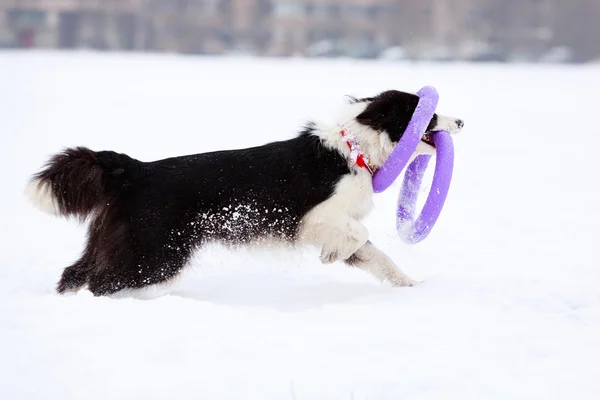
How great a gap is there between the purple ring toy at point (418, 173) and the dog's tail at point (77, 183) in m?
1.94

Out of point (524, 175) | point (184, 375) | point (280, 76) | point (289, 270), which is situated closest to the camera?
point (184, 375)

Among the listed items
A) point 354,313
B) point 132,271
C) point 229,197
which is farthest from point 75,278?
point 354,313

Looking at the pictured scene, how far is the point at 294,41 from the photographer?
65.8m

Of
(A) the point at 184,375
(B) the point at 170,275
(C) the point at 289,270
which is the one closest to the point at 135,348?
(A) the point at 184,375

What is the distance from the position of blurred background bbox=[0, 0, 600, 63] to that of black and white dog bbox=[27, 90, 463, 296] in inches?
1945

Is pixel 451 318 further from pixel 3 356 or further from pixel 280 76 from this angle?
pixel 280 76

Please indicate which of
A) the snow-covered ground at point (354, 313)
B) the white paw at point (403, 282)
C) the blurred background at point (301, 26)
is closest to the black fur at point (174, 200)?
the snow-covered ground at point (354, 313)

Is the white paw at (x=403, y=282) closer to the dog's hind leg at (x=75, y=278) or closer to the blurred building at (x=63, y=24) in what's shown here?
the dog's hind leg at (x=75, y=278)

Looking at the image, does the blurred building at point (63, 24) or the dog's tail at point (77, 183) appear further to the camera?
the blurred building at point (63, 24)

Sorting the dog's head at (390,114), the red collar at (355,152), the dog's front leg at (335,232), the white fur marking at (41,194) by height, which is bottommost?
the dog's front leg at (335,232)

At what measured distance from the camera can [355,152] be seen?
5656 mm

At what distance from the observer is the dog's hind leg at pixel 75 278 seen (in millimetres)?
5402

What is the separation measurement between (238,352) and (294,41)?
63.5m

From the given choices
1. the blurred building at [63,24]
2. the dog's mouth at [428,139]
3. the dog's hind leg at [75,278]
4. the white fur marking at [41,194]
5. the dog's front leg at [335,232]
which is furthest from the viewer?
the blurred building at [63,24]
